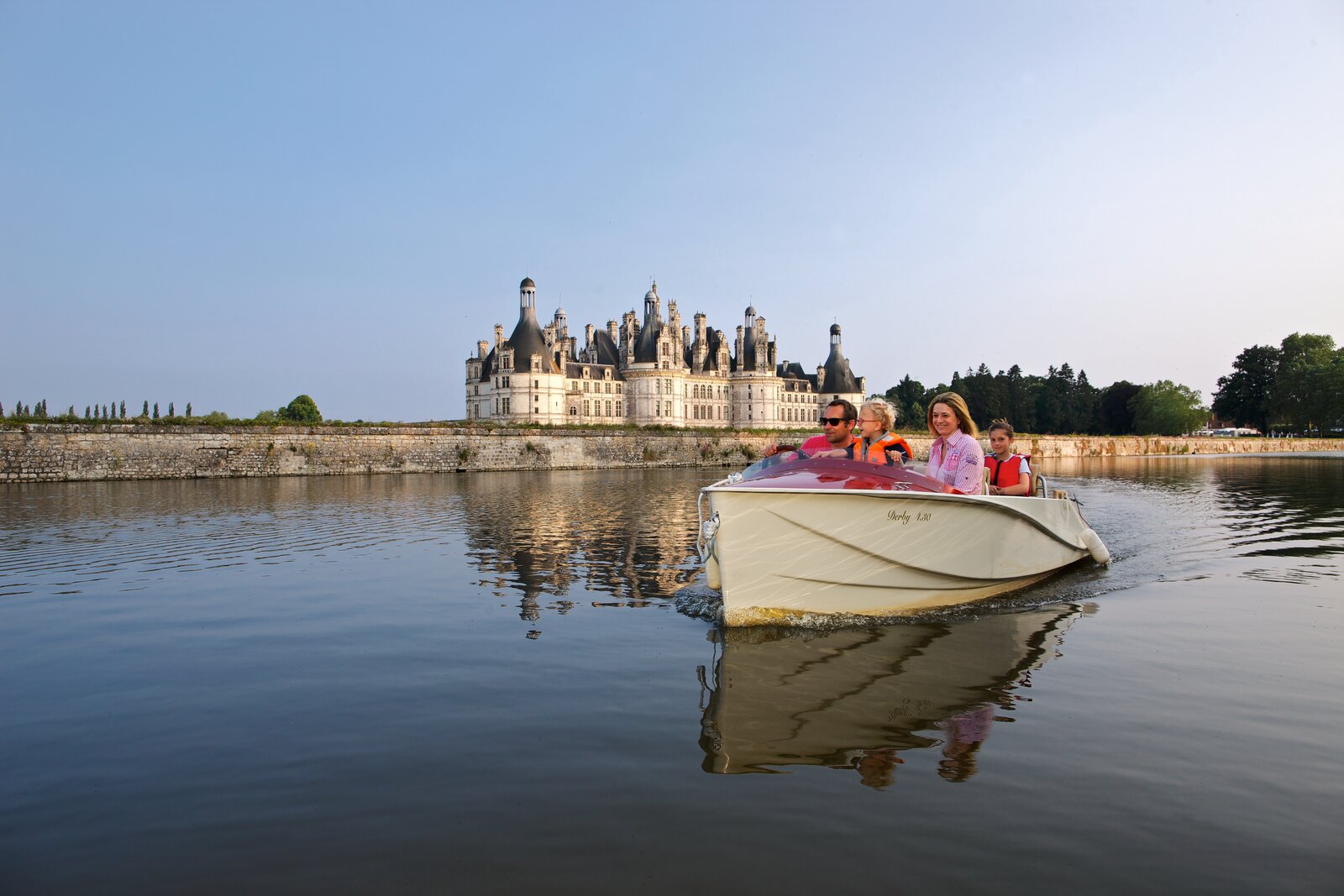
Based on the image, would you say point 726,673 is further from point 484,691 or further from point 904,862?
point 904,862

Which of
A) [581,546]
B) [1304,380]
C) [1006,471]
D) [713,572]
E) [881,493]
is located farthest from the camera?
[1304,380]

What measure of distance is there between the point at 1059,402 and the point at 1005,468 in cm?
10295

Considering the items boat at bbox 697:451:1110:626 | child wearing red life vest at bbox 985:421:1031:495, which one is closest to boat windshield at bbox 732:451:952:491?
boat at bbox 697:451:1110:626

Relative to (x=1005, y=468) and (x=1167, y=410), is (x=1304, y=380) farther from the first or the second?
(x=1005, y=468)

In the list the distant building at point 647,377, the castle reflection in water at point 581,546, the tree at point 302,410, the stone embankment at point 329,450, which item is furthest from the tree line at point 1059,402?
the castle reflection in water at point 581,546

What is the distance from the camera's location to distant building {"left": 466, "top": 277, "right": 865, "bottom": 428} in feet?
241

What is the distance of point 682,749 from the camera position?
4918 millimetres

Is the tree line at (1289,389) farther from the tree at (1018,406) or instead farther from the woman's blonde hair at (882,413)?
the woman's blonde hair at (882,413)

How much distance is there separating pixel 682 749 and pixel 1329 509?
2071cm

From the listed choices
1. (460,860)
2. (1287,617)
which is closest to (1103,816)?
(460,860)

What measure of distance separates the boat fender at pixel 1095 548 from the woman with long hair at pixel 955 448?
11.5 feet

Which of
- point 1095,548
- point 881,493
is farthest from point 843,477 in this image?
point 1095,548

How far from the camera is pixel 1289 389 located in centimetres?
8306

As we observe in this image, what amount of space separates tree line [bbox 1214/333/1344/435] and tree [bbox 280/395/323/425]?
97458 mm
